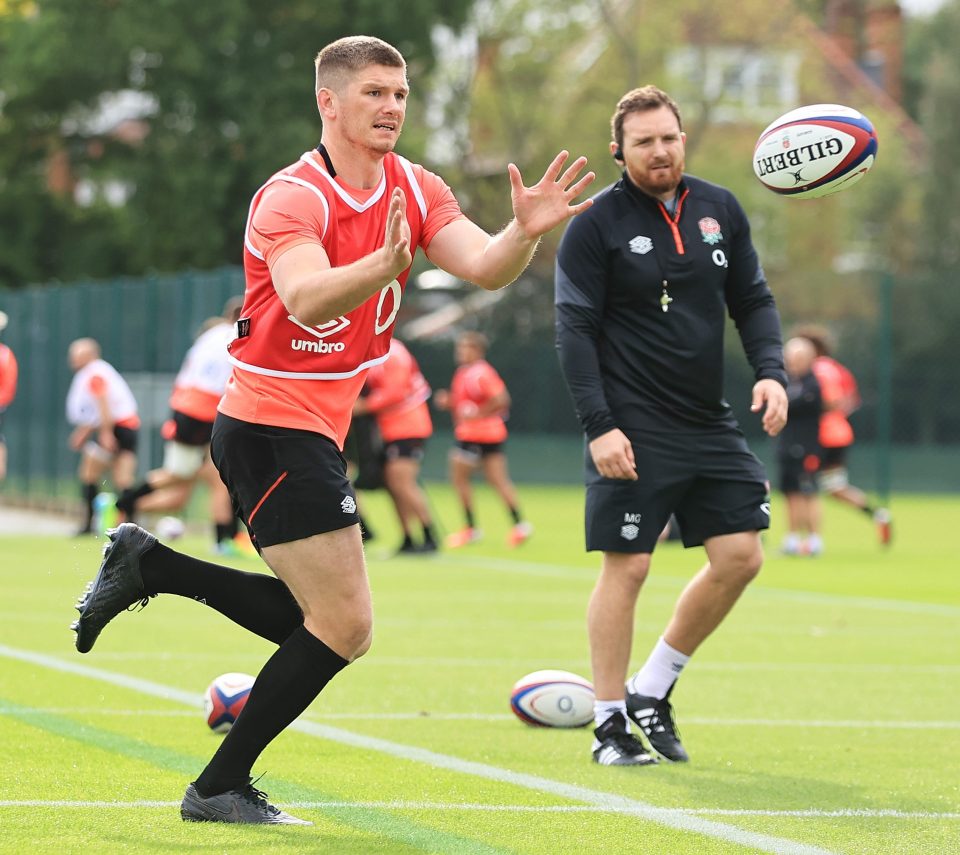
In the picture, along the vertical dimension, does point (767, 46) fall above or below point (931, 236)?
above

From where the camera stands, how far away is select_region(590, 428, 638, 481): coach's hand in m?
6.44

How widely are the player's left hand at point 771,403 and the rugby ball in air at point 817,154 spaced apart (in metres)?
0.68

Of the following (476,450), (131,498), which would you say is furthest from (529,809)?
(476,450)

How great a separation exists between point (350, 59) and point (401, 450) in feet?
38.3

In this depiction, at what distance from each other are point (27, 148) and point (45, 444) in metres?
17.5

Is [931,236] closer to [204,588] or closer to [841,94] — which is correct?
[841,94]

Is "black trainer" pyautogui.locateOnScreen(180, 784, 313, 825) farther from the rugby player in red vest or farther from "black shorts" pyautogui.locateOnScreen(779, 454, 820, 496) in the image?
"black shorts" pyautogui.locateOnScreen(779, 454, 820, 496)

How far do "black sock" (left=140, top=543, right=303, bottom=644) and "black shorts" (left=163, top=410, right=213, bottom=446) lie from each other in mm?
10390

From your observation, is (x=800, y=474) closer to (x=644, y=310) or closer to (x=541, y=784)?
(x=644, y=310)

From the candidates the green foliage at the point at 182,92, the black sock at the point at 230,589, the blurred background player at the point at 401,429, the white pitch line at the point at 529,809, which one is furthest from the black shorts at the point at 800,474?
the green foliage at the point at 182,92

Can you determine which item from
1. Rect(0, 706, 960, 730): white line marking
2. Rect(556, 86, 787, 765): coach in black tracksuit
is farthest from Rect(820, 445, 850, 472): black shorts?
Rect(556, 86, 787, 765): coach in black tracksuit

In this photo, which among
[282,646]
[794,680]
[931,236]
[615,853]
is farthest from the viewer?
[931,236]

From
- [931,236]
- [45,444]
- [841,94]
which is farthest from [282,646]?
[841,94]

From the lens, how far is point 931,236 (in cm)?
4500
